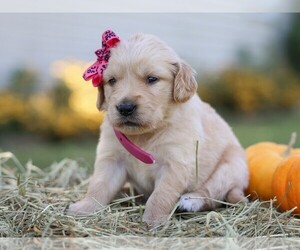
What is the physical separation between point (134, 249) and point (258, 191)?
69.7 inches

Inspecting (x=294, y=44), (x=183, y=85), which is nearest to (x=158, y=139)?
(x=183, y=85)

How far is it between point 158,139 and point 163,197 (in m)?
0.41

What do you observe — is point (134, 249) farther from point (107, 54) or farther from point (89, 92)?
point (89, 92)

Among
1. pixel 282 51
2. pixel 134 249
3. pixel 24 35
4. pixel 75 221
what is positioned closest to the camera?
pixel 134 249

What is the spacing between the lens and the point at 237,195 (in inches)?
165

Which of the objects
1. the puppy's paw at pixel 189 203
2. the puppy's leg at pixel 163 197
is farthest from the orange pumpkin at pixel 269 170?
the puppy's leg at pixel 163 197

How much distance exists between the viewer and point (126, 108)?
363 cm

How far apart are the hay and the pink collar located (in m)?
0.31

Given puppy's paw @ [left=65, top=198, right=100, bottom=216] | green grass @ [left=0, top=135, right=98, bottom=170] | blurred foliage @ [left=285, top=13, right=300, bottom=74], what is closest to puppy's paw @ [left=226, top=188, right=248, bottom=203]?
puppy's paw @ [left=65, top=198, right=100, bottom=216]

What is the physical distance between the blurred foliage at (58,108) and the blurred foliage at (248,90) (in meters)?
2.86

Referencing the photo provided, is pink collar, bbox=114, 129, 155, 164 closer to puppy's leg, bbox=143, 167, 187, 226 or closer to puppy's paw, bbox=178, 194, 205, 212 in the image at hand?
puppy's leg, bbox=143, 167, 187, 226

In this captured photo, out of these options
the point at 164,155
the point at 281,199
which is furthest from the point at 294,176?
the point at 164,155

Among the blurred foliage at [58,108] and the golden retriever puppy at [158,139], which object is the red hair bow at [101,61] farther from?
the blurred foliage at [58,108]

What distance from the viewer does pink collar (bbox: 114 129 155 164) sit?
3.92 meters
